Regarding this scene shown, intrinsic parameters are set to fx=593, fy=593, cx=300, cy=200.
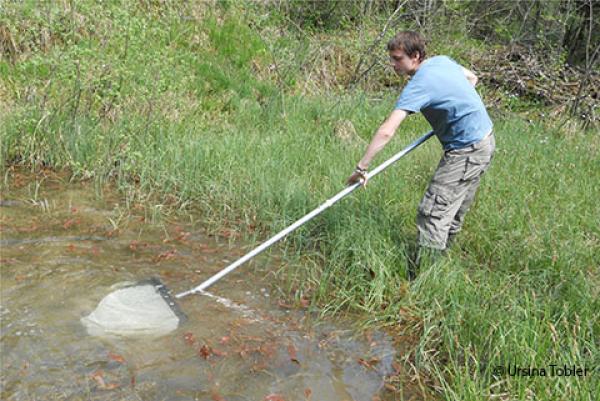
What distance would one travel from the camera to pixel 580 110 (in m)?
8.92

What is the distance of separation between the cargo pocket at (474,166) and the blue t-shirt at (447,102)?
0.12 metres

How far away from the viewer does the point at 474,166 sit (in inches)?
164

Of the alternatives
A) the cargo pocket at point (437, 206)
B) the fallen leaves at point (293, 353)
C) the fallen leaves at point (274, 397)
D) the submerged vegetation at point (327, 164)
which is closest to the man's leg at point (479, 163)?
the cargo pocket at point (437, 206)

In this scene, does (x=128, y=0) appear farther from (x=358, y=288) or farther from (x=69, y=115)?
(x=358, y=288)

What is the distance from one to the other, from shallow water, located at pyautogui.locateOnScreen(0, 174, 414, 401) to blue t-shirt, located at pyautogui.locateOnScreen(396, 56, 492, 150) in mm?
1496

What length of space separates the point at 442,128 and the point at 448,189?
43 centimetres

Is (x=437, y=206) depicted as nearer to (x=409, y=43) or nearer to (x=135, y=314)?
(x=409, y=43)

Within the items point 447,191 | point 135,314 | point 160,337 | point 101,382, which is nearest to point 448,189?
point 447,191

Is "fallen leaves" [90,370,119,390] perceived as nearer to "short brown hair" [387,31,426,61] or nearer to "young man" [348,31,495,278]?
"young man" [348,31,495,278]

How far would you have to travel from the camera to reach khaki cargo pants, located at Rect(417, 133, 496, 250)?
4.16 m

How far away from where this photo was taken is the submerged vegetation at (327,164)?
361 cm

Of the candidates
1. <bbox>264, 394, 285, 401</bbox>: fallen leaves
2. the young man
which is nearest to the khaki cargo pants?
the young man

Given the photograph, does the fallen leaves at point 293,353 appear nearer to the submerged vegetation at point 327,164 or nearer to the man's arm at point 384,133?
the submerged vegetation at point 327,164

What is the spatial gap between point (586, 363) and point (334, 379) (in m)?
1.38
